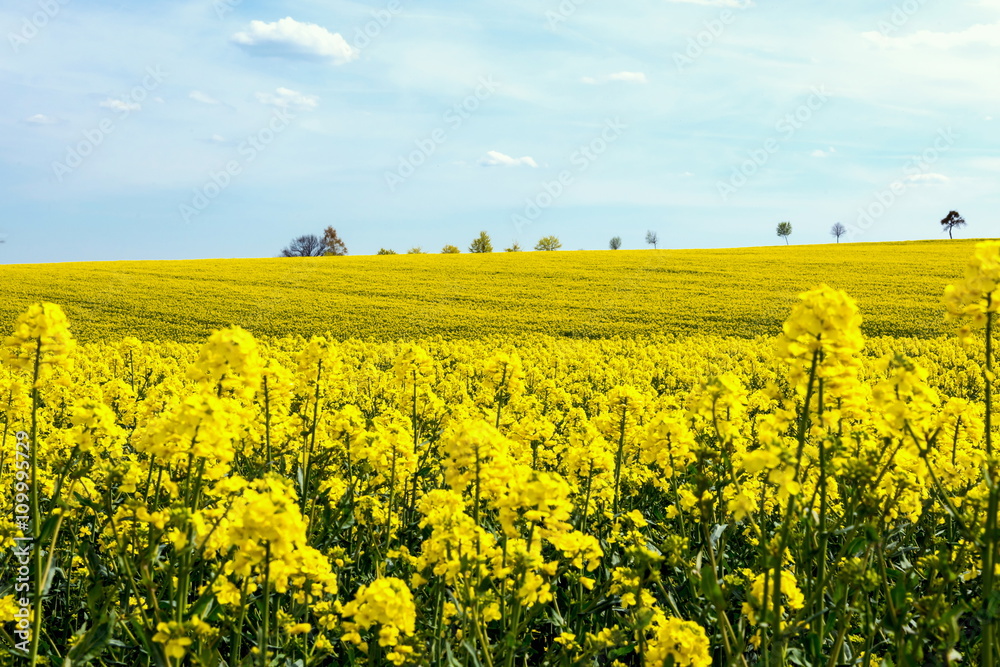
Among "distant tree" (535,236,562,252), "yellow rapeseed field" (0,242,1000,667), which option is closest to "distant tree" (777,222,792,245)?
"distant tree" (535,236,562,252)

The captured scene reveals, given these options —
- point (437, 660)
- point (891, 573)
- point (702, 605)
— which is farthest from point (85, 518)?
point (891, 573)

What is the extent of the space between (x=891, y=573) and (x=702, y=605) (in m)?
0.99

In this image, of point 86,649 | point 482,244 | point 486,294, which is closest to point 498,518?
point 86,649

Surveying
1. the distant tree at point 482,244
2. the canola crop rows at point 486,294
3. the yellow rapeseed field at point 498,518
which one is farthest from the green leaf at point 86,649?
the distant tree at point 482,244

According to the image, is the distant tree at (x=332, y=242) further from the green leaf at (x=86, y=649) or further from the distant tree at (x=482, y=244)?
the green leaf at (x=86, y=649)

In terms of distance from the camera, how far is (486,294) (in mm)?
28266

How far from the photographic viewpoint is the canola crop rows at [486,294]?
21391 millimetres

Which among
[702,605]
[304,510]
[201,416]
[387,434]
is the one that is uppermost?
[201,416]

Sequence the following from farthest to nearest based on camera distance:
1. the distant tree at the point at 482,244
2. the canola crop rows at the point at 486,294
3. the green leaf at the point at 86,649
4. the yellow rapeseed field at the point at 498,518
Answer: the distant tree at the point at 482,244 < the canola crop rows at the point at 486,294 < the green leaf at the point at 86,649 < the yellow rapeseed field at the point at 498,518

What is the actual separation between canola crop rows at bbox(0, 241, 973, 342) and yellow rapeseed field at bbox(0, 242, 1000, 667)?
41.5 feet

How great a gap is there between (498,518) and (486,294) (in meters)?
25.3

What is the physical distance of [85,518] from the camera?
5129 millimetres

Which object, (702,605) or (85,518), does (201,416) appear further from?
(85,518)

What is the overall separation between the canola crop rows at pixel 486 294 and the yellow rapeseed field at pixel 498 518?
12662 millimetres
